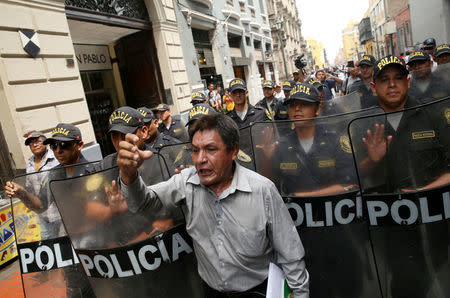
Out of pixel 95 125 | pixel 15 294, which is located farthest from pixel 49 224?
pixel 95 125

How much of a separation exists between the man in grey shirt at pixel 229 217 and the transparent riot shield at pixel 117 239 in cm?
9

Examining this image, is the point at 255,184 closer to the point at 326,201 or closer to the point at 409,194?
the point at 326,201

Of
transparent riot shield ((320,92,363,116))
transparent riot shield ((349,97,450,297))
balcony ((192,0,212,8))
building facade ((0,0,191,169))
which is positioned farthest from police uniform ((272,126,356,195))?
balcony ((192,0,212,8))

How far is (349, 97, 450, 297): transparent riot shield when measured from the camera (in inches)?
64.8

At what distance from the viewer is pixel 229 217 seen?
5.37ft

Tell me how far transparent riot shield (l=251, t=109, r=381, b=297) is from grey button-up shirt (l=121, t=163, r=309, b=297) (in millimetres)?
311

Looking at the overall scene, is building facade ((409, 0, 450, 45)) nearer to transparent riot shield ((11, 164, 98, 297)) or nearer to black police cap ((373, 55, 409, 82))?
black police cap ((373, 55, 409, 82))

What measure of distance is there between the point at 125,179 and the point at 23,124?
4.61 metres

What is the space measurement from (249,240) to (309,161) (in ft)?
2.08

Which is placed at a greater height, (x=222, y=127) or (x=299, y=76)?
(x=299, y=76)

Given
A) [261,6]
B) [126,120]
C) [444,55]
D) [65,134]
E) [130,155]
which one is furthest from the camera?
[261,6]

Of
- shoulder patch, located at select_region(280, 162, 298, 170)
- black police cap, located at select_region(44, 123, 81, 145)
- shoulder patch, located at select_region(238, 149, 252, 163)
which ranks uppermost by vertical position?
black police cap, located at select_region(44, 123, 81, 145)

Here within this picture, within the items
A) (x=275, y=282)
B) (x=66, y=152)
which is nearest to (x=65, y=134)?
(x=66, y=152)

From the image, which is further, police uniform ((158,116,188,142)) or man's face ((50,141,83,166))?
police uniform ((158,116,188,142))
